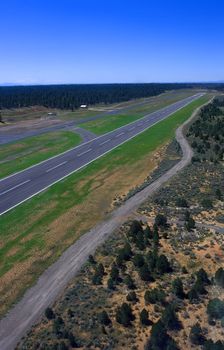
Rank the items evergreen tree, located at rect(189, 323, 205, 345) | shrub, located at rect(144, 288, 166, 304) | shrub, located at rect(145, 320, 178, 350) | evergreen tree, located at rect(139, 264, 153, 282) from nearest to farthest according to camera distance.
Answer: shrub, located at rect(145, 320, 178, 350) → evergreen tree, located at rect(189, 323, 205, 345) → shrub, located at rect(144, 288, 166, 304) → evergreen tree, located at rect(139, 264, 153, 282)

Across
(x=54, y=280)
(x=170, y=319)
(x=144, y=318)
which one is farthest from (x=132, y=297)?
(x=54, y=280)

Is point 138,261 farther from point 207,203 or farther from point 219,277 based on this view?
point 207,203

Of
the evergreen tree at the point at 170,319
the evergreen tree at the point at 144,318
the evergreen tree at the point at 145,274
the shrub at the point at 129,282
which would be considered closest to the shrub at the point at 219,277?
the evergreen tree at the point at 145,274

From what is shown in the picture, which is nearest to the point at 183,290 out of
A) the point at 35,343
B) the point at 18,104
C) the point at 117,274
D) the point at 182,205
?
the point at 117,274

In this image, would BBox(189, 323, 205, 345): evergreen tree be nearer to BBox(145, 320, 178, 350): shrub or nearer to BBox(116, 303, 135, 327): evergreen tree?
BBox(145, 320, 178, 350): shrub

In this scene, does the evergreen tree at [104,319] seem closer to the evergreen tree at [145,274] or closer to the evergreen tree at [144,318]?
the evergreen tree at [144,318]

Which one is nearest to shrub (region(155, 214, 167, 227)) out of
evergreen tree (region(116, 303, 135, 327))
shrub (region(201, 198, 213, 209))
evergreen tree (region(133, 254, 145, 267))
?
shrub (region(201, 198, 213, 209))
